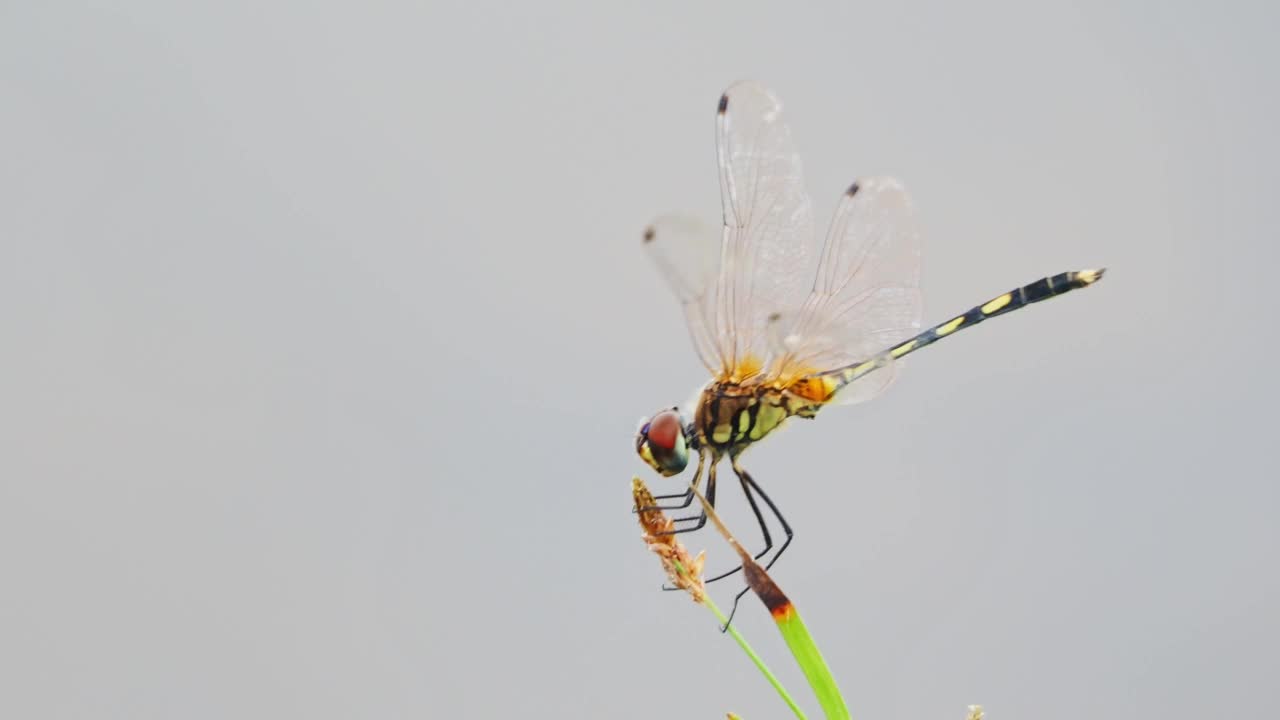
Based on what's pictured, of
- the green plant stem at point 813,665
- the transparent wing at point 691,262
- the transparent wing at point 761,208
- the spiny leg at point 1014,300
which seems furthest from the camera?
the spiny leg at point 1014,300

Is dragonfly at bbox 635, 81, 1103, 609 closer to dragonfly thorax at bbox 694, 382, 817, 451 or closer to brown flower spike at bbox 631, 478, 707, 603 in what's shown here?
dragonfly thorax at bbox 694, 382, 817, 451

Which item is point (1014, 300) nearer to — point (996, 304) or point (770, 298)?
point (996, 304)

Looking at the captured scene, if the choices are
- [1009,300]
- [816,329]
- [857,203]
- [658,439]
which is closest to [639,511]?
[658,439]

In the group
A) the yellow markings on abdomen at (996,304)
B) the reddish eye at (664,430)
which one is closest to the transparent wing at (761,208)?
the reddish eye at (664,430)

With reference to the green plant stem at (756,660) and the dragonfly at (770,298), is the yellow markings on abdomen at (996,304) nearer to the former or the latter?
the dragonfly at (770,298)

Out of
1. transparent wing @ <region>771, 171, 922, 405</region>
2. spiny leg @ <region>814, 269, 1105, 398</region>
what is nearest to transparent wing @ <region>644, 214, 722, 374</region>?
transparent wing @ <region>771, 171, 922, 405</region>

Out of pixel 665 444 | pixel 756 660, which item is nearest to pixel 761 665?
pixel 756 660

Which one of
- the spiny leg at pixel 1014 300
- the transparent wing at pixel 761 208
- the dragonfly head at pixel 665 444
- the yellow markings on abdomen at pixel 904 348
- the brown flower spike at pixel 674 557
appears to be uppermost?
the transparent wing at pixel 761 208
